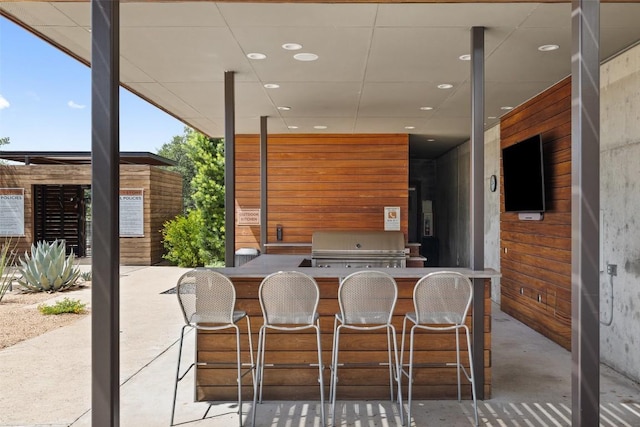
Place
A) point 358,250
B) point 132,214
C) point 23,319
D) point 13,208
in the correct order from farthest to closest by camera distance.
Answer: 1. point 13,208
2. point 132,214
3. point 23,319
4. point 358,250

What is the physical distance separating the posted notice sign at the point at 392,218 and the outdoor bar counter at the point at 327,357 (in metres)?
4.90

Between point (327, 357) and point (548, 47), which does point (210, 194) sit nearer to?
point (327, 357)

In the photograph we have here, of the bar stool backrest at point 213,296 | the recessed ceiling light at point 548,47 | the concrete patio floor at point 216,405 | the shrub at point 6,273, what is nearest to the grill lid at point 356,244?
the concrete patio floor at point 216,405

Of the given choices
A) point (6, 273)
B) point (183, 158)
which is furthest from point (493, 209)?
point (183, 158)

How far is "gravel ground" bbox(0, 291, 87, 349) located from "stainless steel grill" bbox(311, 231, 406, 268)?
10.9 feet

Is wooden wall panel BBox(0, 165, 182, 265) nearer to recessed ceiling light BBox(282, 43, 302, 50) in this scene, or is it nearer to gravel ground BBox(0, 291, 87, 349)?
gravel ground BBox(0, 291, 87, 349)

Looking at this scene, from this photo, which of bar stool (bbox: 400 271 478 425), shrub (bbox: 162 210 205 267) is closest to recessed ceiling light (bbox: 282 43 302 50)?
bar stool (bbox: 400 271 478 425)

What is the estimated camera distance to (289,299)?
10.8 feet

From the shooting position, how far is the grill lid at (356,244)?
5238 mm

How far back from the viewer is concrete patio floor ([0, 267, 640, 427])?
336 centimetres

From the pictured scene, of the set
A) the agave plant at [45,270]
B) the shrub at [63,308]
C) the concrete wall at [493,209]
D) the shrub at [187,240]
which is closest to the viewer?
the shrub at [63,308]

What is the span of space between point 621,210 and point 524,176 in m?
1.64

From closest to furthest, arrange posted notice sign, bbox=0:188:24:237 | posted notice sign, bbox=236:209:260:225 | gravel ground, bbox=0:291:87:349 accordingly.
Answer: gravel ground, bbox=0:291:87:349, posted notice sign, bbox=236:209:260:225, posted notice sign, bbox=0:188:24:237

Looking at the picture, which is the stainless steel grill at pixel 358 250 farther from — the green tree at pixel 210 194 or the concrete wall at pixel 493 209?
the green tree at pixel 210 194
